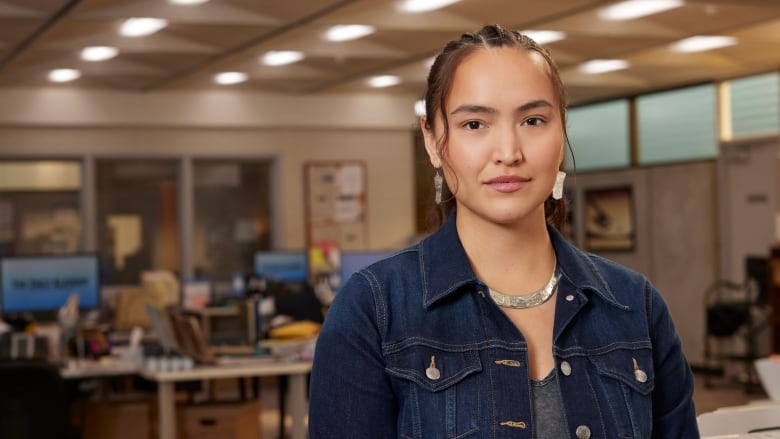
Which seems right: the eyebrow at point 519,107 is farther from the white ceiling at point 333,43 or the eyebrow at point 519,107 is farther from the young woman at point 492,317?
the white ceiling at point 333,43

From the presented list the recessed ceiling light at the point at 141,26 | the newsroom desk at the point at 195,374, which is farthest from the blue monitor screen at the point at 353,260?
the newsroom desk at the point at 195,374

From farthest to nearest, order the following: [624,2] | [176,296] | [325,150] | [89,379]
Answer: [325,150], [176,296], [624,2], [89,379]

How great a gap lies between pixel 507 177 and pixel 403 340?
237 millimetres

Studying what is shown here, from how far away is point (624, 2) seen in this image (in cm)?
810

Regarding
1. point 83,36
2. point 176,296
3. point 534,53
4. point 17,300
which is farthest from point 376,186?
point 534,53

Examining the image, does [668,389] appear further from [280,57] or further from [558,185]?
[280,57]

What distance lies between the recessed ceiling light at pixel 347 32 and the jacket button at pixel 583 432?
24.3 feet

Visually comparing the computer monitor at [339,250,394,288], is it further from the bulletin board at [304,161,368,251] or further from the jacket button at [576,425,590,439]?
the jacket button at [576,425,590,439]

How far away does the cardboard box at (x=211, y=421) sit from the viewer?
266 inches

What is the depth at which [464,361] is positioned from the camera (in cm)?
148

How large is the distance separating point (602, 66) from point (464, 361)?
1010cm

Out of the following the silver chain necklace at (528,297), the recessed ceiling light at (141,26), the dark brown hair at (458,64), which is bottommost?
the silver chain necklace at (528,297)

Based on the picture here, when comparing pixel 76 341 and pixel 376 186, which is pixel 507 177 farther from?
pixel 376 186

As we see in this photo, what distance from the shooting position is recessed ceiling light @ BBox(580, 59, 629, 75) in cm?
1093
